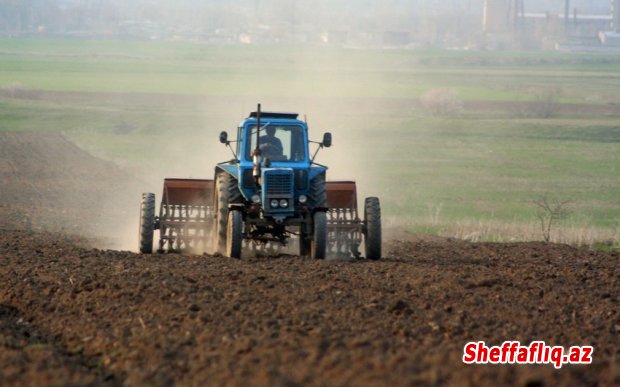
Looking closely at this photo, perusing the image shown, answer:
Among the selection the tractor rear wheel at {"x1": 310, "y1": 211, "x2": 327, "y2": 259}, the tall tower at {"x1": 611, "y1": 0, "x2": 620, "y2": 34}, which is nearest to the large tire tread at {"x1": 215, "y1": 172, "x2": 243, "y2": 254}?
the tractor rear wheel at {"x1": 310, "y1": 211, "x2": 327, "y2": 259}

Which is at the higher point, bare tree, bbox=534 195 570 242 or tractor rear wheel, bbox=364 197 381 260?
tractor rear wheel, bbox=364 197 381 260

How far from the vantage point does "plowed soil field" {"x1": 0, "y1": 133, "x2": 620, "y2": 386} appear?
27.8 feet

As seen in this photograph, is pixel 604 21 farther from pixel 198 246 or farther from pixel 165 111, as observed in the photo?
pixel 198 246

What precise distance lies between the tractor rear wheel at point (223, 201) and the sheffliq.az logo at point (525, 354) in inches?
290

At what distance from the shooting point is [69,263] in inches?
621

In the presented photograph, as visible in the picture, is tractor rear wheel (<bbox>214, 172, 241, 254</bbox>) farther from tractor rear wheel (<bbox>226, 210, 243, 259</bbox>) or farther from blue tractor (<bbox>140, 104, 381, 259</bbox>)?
tractor rear wheel (<bbox>226, 210, 243, 259</bbox>)

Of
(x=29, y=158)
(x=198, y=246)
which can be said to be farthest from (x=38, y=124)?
(x=198, y=246)

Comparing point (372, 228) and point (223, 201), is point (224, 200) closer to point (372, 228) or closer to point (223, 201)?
point (223, 201)

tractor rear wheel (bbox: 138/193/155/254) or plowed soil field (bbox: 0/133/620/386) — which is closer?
plowed soil field (bbox: 0/133/620/386)

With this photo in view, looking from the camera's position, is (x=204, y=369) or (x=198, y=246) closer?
(x=204, y=369)

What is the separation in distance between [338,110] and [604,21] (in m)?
108

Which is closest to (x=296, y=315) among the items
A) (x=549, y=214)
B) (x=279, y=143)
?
(x=279, y=143)

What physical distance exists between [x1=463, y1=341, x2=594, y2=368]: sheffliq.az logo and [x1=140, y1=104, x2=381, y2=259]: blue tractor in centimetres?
654

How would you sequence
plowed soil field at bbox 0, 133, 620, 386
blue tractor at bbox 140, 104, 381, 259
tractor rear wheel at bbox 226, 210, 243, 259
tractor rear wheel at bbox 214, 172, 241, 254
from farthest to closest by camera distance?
1. tractor rear wheel at bbox 214, 172, 241, 254
2. blue tractor at bbox 140, 104, 381, 259
3. tractor rear wheel at bbox 226, 210, 243, 259
4. plowed soil field at bbox 0, 133, 620, 386
